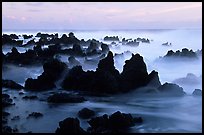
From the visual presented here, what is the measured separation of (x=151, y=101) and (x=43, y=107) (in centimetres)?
402

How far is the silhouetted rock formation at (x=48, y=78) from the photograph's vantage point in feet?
48.5

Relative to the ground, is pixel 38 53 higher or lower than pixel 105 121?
higher

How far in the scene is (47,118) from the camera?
1074cm

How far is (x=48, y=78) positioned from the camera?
609 inches

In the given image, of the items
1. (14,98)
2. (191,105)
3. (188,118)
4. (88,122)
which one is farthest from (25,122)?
(191,105)

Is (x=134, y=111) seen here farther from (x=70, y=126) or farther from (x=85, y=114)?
(x=70, y=126)

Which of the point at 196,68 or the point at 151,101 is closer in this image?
the point at 151,101

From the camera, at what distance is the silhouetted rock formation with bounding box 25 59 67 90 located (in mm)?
14789

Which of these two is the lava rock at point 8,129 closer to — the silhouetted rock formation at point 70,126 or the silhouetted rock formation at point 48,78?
the silhouetted rock formation at point 70,126

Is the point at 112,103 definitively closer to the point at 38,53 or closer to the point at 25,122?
the point at 25,122

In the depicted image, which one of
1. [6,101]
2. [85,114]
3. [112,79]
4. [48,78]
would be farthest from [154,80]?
[6,101]

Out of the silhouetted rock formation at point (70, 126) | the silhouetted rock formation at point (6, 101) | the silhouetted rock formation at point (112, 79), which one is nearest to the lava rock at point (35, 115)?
the silhouetted rock formation at point (6, 101)

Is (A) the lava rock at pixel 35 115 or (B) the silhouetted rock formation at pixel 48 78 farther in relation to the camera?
(B) the silhouetted rock formation at pixel 48 78

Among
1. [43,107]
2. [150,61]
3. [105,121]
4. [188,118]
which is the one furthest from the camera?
[150,61]
